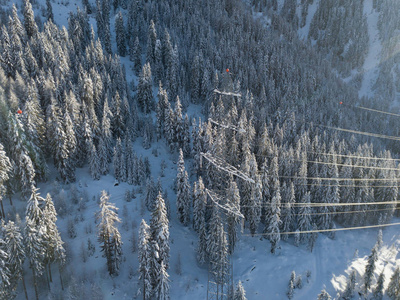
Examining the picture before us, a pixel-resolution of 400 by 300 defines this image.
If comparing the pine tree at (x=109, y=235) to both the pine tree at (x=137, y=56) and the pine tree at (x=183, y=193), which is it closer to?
the pine tree at (x=183, y=193)

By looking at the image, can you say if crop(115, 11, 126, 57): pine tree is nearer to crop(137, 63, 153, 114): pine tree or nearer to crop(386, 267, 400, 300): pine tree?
crop(137, 63, 153, 114): pine tree

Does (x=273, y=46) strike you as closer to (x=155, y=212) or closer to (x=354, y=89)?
(x=354, y=89)

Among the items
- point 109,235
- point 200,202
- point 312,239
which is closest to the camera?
point 109,235

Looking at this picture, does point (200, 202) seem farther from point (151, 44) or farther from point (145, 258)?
point (151, 44)

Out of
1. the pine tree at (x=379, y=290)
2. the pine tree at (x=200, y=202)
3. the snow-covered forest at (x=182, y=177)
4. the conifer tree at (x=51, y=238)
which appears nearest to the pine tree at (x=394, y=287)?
the snow-covered forest at (x=182, y=177)

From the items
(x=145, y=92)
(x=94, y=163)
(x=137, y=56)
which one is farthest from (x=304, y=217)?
(x=137, y=56)
